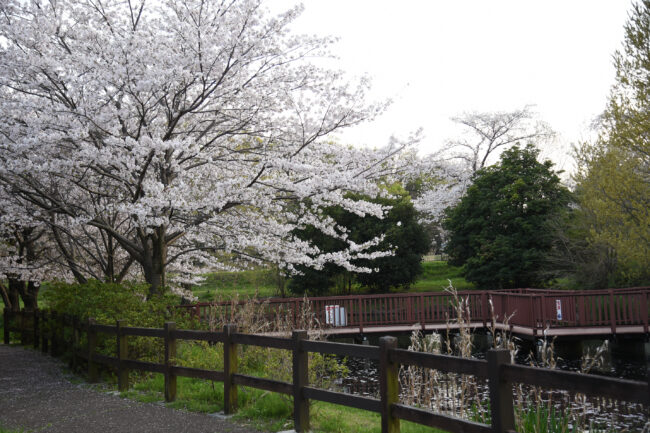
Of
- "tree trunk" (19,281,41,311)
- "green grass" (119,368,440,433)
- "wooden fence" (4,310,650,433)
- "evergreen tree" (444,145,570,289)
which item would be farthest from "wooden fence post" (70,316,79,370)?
"evergreen tree" (444,145,570,289)

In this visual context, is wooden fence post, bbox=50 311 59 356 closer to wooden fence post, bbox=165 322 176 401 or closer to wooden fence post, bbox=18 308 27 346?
wooden fence post, bbox=18 308 27 346

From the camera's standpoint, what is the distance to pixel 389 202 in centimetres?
3169

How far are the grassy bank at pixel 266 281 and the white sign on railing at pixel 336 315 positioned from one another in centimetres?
950

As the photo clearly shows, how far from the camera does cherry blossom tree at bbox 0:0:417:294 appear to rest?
1066 centimetres

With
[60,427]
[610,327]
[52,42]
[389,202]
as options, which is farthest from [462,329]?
[389,202]

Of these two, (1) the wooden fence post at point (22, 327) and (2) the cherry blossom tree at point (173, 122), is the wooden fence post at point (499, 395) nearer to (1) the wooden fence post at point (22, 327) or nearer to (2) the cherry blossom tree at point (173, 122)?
(2) the cherry blossom tree at point (173, 122)

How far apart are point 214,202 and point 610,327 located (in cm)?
1319

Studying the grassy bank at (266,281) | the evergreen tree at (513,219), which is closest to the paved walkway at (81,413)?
the grassy bank at (266,281)

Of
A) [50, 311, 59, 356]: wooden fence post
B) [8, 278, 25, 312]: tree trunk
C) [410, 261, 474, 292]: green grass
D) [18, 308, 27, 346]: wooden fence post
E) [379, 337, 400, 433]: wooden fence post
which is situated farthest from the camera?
[410, 261, 474, 292]: green grass

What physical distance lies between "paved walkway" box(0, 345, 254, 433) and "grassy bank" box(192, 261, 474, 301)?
18.7m

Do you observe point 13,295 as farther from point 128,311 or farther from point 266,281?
point 128,311

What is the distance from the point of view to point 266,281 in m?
32.7

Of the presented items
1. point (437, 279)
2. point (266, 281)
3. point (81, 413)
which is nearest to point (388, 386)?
point (81, 413)

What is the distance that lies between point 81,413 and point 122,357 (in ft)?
4.64
